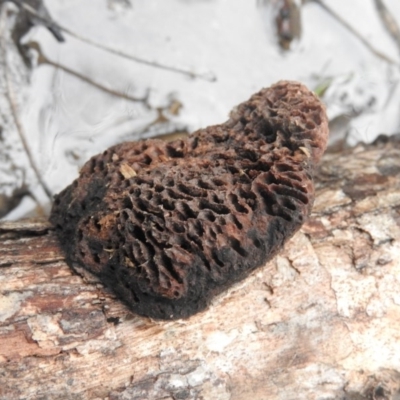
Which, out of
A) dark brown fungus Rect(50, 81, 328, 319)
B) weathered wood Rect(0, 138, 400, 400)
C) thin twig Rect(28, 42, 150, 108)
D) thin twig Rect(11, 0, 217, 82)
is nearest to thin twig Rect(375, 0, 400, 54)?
thin twig Rect(11, 0, 217, 82)

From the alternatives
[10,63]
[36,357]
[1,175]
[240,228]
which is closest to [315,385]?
[240,228]

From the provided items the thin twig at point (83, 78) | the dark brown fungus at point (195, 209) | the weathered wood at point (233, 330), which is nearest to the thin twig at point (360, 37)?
the thin twig at point (83, 78)

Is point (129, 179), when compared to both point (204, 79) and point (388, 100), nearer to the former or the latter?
point (204, 79)

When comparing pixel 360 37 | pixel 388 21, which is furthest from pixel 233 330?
pixel 388 21

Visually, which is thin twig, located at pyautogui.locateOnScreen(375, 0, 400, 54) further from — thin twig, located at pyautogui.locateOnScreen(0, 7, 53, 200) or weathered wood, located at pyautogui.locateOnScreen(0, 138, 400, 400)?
thin twig, located at pyautogui.locateOnScreen(0, 7, 53, 200)

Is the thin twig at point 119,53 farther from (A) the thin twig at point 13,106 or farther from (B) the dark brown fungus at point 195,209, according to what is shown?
(B) the dark brown fungus at point 195,209
